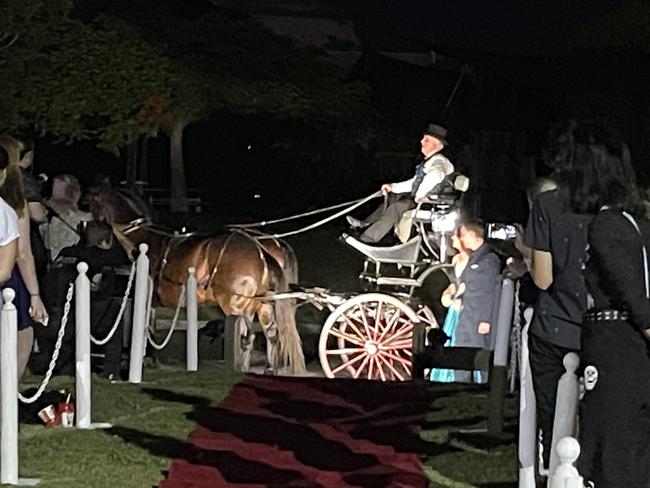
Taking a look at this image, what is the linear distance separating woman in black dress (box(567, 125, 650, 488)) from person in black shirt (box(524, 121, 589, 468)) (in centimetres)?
24

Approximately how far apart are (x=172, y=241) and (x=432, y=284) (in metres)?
6.88

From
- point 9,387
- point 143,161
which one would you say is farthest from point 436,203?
point 143,161

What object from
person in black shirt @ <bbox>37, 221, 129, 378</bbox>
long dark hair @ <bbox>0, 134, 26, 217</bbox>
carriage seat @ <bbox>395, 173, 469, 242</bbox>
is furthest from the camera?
carriage seat @ <bbox>395, 173, 469, 242</bbox>

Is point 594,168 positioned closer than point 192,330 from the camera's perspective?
Yes

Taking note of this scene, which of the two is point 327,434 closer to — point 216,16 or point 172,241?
point 172,241

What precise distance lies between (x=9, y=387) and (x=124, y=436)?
1552 mm

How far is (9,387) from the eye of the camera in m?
6.46

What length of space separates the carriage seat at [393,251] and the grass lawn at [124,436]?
6.33 feet

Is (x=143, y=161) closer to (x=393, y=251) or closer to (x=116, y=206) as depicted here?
(x=116, y=206)

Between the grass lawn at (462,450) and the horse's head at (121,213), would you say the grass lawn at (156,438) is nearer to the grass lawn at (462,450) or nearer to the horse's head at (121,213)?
the grass lawn at (462,450)

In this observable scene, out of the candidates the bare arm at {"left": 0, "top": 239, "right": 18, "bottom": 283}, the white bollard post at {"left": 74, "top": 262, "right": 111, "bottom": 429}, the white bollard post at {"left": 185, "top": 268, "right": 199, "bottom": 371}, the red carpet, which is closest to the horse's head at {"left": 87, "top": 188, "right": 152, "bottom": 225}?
the white bollard post at {"left": 185, "top": 268, "right": 199, "bottom": 371}

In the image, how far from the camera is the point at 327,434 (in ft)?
26.2

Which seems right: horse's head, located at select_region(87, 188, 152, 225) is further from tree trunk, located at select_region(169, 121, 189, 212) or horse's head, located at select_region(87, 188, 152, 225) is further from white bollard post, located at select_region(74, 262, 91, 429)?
tree trunk, located at select_region(169, 121, 189, 212)

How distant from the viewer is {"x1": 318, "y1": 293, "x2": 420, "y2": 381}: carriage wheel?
11414 millimetres
